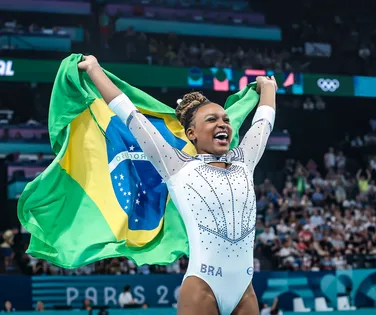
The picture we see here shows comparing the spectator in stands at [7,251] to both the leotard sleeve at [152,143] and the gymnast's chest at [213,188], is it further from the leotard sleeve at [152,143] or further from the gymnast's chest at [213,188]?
the gymnast's chest at [213,188]

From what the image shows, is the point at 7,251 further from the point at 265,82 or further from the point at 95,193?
the point at 265,82

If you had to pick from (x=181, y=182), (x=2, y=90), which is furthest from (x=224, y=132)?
(x=2, y=90)

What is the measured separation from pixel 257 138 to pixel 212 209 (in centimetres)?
67

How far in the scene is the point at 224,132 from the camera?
414 centimetres

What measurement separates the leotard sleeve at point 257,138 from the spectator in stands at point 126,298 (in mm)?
8853

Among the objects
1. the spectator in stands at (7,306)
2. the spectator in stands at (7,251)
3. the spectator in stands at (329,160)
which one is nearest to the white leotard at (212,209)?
the spectator in stands at (7,306)

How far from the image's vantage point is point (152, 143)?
409 centimetres

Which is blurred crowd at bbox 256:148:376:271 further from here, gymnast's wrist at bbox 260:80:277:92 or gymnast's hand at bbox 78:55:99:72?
gymnast's hand at bbox 78:55:99:72

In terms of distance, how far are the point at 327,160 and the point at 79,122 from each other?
15.4 metres

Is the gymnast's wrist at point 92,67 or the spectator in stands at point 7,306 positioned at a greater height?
the gymnast's wrist at point 92,67

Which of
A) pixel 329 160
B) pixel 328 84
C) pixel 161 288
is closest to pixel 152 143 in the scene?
pixel 161 288

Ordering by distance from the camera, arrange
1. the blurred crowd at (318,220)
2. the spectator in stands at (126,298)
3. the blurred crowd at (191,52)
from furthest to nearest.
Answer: the blurred crowd at (191,52) → the blurred crowd at (318,220) → the spectator in stands at (126,298)

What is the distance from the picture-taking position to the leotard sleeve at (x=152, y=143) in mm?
4094

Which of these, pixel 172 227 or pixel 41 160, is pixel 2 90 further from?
pixel 172 227
